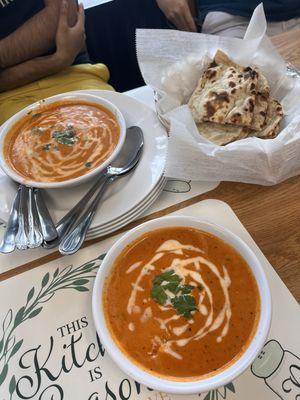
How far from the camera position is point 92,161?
1.13 m

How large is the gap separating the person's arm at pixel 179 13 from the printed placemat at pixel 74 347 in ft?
A: 5.12

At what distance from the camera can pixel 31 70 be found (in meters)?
1.75

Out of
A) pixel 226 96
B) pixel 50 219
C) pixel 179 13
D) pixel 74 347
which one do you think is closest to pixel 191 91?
pixel 226 96

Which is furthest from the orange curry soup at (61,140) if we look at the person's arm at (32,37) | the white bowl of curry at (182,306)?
the person's arm at (32,37)

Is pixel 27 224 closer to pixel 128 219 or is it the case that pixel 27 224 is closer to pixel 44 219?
pixel 44 219

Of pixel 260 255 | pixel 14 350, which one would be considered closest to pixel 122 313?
pixel 14 350

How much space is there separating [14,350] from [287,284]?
62 cm

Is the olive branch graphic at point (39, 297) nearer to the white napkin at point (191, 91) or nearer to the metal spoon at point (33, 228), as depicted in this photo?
the metal spoon at point (33, 228)

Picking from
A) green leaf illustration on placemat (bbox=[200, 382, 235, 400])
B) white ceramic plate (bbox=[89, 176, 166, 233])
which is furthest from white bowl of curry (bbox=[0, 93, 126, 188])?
green leaf illustration on placemat (bbox=[200, 382, 235, 400])

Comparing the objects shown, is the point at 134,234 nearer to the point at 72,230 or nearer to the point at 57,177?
the point at 72,230

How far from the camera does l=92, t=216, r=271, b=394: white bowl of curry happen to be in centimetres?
70

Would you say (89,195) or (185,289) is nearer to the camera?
(185,289)

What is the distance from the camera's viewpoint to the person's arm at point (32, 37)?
1734 mm

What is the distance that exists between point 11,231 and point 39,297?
0.18m
